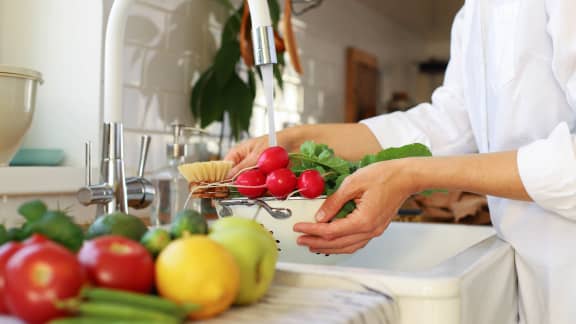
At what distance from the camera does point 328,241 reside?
0.80m

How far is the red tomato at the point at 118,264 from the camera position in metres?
0.43

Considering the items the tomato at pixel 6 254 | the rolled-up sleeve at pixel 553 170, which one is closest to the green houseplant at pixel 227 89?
the rolled-up sleeve at pixel 553 170

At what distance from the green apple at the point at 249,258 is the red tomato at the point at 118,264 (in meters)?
0.07

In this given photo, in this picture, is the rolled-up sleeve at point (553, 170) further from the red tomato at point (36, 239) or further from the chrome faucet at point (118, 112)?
the red tomato at point (36, 239)

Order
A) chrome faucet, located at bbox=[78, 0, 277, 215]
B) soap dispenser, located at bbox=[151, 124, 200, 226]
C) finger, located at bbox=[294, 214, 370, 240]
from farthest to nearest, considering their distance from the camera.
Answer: soap dispenser, located at bbox=[151, 124, 200, 226]
chrome faucet, located at bbox=[78, 0, 277, 215]
finger, located at bbox=[294, 214, 370, 240]

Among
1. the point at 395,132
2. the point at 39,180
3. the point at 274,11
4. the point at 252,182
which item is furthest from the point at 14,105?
the point at 274,11

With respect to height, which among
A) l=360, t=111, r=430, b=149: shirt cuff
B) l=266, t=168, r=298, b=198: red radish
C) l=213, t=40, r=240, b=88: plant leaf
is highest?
l=213, t=40, r=240, b=88: plant leaf

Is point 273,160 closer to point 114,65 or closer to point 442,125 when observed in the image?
point 114,65

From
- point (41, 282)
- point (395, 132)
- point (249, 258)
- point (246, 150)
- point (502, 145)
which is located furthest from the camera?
point (395, 132)

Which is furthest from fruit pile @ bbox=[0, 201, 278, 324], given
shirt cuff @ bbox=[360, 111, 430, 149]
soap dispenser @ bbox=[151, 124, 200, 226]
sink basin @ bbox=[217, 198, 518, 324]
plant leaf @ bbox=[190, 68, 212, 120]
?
plant leaf @ bbox=[190, 68, 212, 120]

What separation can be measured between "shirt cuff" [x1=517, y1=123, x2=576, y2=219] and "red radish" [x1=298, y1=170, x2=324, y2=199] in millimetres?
239

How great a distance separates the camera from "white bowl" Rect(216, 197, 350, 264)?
85 centimetres

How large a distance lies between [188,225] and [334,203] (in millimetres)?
284

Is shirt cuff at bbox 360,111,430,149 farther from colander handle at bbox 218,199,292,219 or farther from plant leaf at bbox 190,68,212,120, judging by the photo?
plant leaf at bbox 190,68,212,120
